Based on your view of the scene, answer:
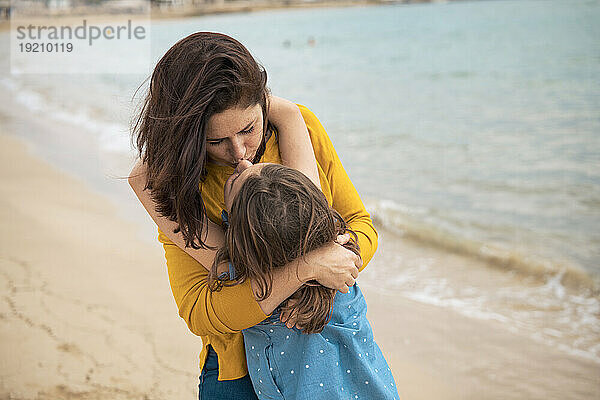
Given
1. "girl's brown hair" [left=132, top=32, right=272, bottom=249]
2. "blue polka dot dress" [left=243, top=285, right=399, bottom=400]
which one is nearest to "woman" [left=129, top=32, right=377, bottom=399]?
"girl's brown hair" [left=132, top=32, right=272, bottom=249]

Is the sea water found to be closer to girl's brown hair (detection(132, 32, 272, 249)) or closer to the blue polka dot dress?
girl's brown hair (detection(132, 32, 272, 249))

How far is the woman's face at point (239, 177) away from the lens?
1.46m

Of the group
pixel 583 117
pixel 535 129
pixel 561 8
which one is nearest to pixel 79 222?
pixel 535 129

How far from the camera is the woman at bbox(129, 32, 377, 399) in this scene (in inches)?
58.1

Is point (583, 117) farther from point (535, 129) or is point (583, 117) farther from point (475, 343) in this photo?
point (475, 343)

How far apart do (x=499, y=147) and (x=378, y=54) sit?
12370 millimetres

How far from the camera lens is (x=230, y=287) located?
153 cm

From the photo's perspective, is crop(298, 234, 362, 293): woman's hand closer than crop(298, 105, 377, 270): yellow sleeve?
Yes

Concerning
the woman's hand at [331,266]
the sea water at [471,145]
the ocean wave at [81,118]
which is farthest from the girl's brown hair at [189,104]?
the ocean wave at [81,118]

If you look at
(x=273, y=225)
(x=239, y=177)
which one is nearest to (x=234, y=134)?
(x=239, y=177)

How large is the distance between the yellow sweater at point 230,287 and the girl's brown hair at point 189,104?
0.14 m

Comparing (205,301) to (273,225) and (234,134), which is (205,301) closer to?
(273,225)

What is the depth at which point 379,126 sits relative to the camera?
36.1 ft

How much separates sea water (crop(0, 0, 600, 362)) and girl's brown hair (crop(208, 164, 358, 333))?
93cm
